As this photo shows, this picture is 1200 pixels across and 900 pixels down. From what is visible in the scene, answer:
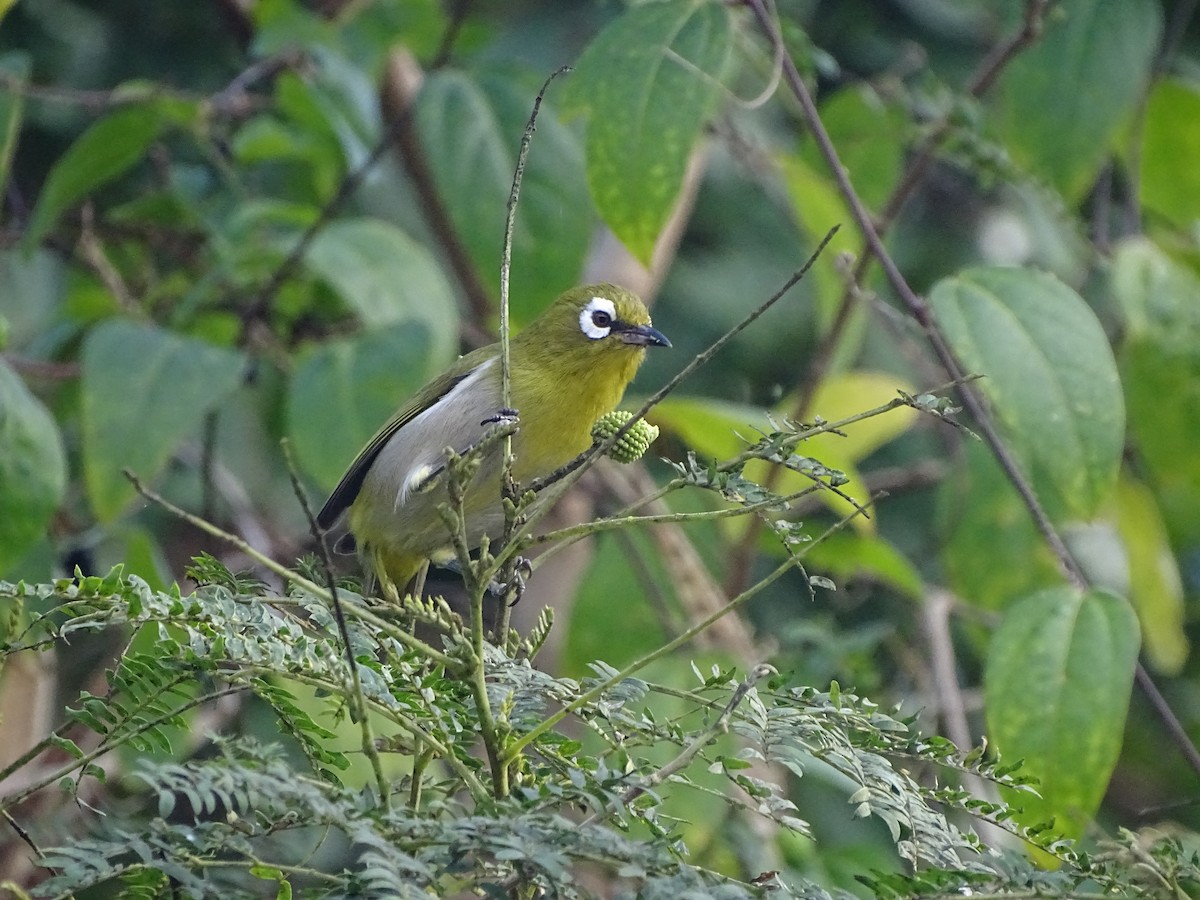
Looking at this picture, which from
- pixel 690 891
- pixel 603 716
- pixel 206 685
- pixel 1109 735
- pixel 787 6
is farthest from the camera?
pixel 787 6

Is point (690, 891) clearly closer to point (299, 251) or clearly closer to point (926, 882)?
point (926, 882)

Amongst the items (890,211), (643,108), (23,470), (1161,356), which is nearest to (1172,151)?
(1161,356)

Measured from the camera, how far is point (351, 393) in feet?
11.2

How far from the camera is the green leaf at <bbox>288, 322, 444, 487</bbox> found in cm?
337

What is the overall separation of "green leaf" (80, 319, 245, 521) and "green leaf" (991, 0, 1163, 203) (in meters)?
2.08

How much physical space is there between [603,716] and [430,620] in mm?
222

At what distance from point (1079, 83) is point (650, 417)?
4.48 feet

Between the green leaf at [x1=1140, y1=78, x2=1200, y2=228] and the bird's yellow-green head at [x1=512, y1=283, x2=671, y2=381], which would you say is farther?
the green leaf at [x1=1140, y1=78, x2=1200, y2=228]

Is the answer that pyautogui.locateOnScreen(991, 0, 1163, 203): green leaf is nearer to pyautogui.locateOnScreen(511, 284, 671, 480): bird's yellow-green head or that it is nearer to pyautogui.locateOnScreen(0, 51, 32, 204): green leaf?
pyautogui.locateOnScreen(511, 284, 671, 480): bird's yellow-green head

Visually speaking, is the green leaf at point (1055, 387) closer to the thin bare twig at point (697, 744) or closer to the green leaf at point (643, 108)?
the green leaf at point (643, 108)

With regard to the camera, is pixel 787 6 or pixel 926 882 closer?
pixel 926 882

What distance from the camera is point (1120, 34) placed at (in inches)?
136


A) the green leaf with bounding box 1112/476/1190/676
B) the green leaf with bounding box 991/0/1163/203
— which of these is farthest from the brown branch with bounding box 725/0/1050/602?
the green leaf with bounding box 1112/476/1190/676

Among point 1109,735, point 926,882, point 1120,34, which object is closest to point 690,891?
point 926,882
